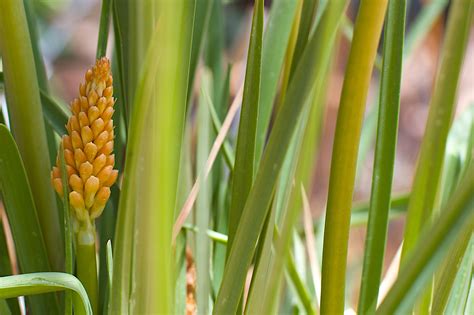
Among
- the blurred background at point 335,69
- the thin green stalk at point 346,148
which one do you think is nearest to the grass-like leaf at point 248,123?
the thin green stalk at point 346,148

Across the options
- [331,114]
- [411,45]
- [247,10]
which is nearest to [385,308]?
[411,45]

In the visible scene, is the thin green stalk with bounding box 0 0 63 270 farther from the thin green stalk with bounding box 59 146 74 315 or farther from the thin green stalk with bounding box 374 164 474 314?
the thin green stalk with bounding box 374 164 474 314

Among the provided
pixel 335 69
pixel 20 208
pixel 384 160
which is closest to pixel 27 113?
pixel 20 208

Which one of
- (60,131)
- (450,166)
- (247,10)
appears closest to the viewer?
(60,131)

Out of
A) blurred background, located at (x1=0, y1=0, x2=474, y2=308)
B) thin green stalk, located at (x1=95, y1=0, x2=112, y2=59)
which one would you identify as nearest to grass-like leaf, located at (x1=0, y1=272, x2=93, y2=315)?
thin green stalk, located at (x1=95, y1=0, x2=112, y2=59)

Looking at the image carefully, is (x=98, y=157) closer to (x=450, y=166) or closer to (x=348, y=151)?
(x=348, y=151)

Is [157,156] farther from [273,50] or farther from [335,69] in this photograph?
[335,69]
